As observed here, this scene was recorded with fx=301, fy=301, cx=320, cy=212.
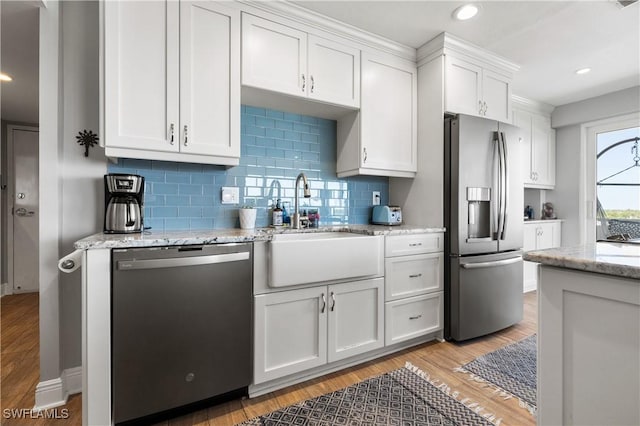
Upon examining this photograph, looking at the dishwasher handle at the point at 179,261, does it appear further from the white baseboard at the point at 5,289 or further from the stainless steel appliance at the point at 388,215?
the white baseboard at the point at 5,289

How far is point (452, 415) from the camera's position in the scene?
5.22 ft

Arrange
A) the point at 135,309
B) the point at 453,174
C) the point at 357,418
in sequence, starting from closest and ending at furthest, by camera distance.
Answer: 1. the point at 135,309
2. the point at 357,418
3. the point at 453,174

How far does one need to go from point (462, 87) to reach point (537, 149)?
7.38ft

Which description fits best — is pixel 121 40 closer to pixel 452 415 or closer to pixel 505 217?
pixel 452 415

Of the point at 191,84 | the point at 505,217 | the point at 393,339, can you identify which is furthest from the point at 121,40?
the point at 505,217

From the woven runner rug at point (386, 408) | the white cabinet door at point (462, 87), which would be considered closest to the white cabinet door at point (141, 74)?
the woven runner rug at point (386, 408)

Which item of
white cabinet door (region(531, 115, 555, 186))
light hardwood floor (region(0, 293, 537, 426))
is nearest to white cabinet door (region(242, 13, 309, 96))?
light hardwood floor (region(0, 293, 537, 426))

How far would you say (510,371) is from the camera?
6.65ft

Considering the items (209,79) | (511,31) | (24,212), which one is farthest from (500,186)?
(24,212)

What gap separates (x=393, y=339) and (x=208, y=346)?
1320 millimetres

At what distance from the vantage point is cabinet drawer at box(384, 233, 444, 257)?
2.21 meters

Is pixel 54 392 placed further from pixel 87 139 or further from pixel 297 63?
pixel 297 63

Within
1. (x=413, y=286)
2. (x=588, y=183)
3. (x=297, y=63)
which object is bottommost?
(x=413, y=286)

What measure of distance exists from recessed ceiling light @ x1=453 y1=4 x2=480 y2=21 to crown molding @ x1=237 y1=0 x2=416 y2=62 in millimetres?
494
